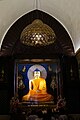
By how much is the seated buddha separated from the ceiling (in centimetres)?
209

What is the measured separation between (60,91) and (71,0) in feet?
12.3

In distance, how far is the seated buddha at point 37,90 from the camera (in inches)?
349

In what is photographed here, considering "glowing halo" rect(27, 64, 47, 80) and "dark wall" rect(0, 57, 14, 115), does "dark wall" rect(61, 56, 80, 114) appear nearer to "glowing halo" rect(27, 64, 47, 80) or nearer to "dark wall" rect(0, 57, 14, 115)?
"glowing halo" rect(27, 64, 47, 80)

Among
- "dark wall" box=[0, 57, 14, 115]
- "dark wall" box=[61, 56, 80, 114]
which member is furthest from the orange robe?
"dark wall" box=[61, 56, 80, 114]

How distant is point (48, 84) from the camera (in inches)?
358

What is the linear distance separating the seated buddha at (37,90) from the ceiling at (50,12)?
6.86 ft

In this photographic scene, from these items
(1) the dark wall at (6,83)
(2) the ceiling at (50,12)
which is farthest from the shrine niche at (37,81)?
(2) the ceiling at (50,12)

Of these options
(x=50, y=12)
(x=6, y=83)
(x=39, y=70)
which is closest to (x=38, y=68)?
(x=39, y=70)

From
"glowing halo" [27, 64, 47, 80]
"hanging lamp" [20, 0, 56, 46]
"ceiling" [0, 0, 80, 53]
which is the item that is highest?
"ceiling" [0, 0, 80, 53]

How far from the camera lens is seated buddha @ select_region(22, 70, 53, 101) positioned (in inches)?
349

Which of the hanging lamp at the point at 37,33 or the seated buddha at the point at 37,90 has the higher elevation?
the hanging lamp at the point at 37,33

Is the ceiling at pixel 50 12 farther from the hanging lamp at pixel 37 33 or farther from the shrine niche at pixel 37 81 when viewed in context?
the hanging lamp at pixel 37 33

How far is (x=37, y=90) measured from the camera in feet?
29.6

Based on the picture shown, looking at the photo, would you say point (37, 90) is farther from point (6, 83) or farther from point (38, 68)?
point (6, 83)
